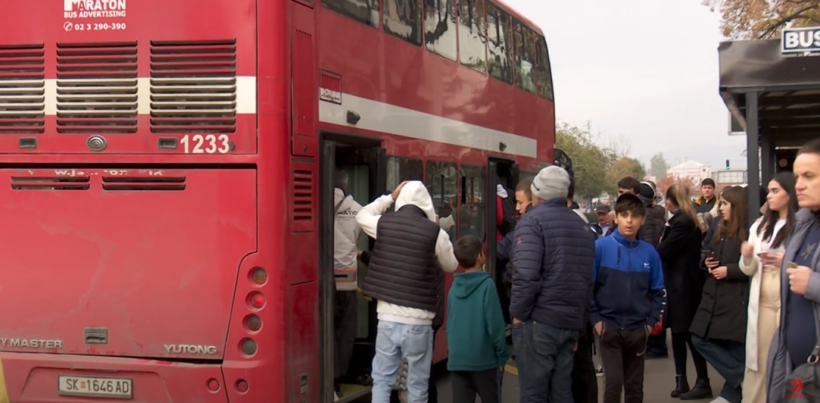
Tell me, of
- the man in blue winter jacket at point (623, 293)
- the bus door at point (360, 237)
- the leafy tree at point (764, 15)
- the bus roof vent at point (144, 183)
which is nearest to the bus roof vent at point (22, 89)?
the bus roof vent at point (144, 183)

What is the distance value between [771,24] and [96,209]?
2229 cm

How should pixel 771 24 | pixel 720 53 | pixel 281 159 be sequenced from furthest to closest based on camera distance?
pixel 771 24
pixel 720 53
pixel 281 159

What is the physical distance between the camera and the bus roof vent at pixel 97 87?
627 cm

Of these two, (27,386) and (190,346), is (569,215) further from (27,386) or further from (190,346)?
(27,386)

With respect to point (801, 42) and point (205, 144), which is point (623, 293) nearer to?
point (801, 42)

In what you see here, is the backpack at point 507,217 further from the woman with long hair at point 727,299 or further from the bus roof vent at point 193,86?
the bus roof vent at point 193,86

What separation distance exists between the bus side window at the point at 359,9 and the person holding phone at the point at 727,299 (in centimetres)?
323

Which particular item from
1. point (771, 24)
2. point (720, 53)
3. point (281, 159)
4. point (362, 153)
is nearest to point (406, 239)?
point (281, 159)

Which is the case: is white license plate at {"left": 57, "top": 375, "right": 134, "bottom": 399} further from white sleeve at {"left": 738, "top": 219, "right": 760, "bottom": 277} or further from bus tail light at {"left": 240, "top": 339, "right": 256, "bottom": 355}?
white sleeve at {"left": 738, "top": 219, "right": 760, "bottom": 277}

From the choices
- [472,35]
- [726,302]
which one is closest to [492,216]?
[472,35]

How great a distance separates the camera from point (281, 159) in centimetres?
618

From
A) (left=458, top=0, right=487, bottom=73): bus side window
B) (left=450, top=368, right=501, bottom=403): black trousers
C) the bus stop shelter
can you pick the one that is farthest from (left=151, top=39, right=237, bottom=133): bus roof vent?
(left=458, top=0, right=487, bottom=73): bus side window

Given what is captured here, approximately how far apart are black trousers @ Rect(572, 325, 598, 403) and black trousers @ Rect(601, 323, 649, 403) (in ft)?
0.65

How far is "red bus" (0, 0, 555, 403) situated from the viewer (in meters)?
6.16
